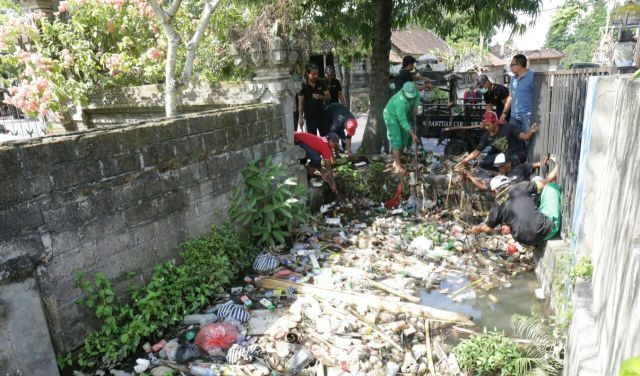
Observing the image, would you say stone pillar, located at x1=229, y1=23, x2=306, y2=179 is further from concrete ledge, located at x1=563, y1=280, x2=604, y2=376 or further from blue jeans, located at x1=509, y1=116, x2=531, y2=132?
concrete ledge, located at x1=563, y1=280, x2=604, y2=376

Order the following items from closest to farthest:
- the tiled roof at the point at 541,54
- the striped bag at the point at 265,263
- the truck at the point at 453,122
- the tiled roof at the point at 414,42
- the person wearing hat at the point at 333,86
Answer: the striped bag at the point at 265,263 < the truck at the point at 453,122 < the person wearing hat at the point at 333,86 < the tiled roof at the point at 414,42 < the tiled roof at the point at 541,54

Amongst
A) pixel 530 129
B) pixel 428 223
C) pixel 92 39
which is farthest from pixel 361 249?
pixel 92 39

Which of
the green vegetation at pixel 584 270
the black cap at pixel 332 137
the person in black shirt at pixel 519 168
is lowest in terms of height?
the green vegetation at pixel 584 270

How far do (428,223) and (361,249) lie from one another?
1379 millimetres

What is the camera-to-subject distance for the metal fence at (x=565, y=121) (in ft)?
13.9


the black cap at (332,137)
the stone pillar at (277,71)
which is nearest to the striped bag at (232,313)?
the stone pillar at (277,71)

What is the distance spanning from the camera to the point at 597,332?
96.7 inches

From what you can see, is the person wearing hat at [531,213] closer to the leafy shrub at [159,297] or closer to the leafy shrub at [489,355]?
the leafy shrub at [489,355]

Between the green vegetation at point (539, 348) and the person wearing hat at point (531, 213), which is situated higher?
the person wearing hat at point (531, 213)

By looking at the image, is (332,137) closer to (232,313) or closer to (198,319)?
(232,313)

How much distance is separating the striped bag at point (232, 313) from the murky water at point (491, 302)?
184 centimetres

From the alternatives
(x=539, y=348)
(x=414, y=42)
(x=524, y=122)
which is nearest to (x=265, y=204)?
(x=539, y=348)

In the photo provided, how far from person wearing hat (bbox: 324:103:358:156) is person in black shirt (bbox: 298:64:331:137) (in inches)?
5.3

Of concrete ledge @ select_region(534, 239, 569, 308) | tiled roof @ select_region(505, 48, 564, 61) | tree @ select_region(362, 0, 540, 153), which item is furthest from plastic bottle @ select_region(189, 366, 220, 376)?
tiled roof @ select_region(505, 48, 564, 61)
